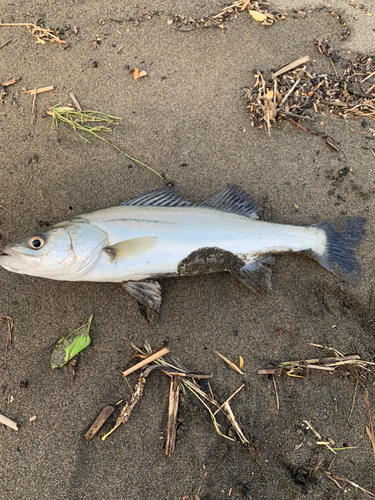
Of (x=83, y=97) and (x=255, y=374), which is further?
(x=83, y=97)

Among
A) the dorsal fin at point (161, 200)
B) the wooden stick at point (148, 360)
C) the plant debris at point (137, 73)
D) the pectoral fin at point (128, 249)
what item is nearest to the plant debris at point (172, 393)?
the wooden stick at point (148, 360)

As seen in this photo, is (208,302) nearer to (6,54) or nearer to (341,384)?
(341,384)

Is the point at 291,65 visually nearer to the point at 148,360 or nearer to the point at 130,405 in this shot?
the point at 148,360

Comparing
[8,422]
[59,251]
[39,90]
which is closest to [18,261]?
[59,251]

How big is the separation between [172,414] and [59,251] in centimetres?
186

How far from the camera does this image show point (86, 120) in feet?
11.8

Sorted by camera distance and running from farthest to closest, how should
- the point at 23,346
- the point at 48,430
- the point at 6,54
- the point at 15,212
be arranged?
the point at 6,54 → the point at 15,212 → the point at 23,346 → the point at 48,430

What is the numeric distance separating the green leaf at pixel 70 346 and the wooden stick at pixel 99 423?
61 centimetres

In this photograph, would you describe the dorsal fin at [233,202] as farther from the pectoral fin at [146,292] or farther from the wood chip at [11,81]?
the wood chip at [11,81]

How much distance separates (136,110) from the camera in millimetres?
3664

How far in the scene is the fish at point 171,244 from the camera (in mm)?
2930

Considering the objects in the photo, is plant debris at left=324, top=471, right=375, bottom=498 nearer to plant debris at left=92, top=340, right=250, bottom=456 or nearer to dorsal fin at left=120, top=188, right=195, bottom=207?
plant debris at left=92, top=340, right=250, bottom=456

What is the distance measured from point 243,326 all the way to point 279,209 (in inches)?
53.1

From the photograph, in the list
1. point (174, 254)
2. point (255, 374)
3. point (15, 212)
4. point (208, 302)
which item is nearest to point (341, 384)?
point (255, 374)
